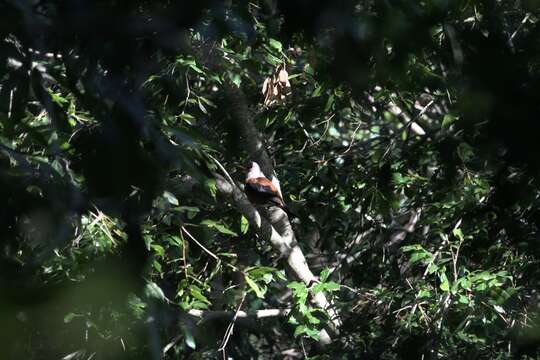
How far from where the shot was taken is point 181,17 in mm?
1727

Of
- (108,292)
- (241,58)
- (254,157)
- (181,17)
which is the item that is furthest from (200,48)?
(108,292)

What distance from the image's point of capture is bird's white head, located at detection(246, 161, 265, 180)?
19.4ft

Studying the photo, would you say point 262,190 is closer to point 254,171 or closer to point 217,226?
point 254,171

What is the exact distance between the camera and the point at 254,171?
608 cm

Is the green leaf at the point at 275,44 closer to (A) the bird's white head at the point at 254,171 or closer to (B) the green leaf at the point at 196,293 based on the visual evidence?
(A) the bird's white head at the point at 254,171

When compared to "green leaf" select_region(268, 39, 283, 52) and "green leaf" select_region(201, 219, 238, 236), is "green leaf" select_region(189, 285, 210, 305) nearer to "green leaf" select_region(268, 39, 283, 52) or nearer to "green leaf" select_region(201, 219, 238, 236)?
"green leaf" select_region(201, 219, 238, 236)

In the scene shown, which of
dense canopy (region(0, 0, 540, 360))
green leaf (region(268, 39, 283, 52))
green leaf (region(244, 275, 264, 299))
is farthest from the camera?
green leaf (region(244, 275, 264, 299))

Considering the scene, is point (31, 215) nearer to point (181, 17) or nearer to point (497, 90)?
point (181, 17)

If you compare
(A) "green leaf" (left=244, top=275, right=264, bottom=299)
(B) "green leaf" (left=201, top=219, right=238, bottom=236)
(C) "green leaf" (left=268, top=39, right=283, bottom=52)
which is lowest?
(A) "green leaf" (left=244, top=275, right=264, bottom=299)

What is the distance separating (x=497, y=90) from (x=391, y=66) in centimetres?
26

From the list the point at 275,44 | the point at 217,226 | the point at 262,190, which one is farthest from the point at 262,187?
the point at 275,44

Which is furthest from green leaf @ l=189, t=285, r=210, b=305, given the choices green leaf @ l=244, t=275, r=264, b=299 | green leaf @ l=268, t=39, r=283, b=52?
green leaf @ l=268, t=39, r=283, b=52

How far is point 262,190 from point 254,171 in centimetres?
→ 19

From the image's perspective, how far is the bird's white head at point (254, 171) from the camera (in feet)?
19.4
